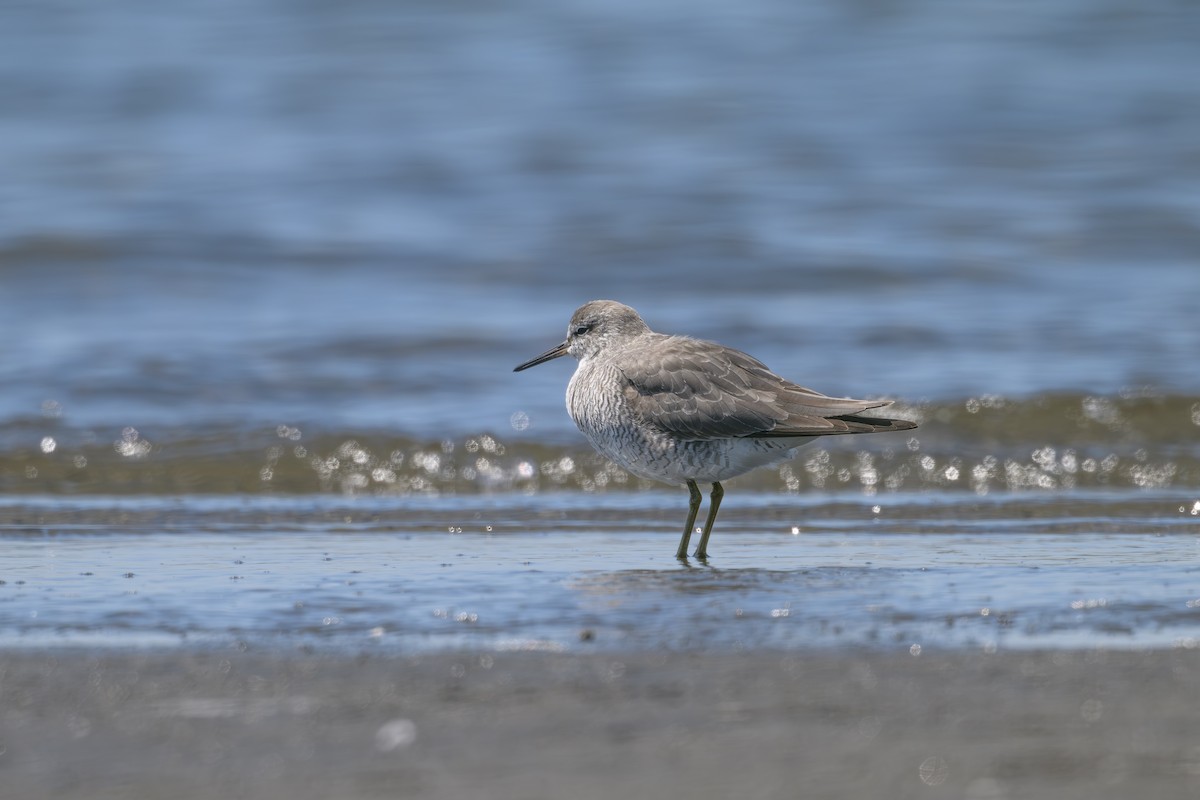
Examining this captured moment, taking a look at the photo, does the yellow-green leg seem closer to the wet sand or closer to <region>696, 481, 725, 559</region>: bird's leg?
<region>696, 481, 725, 559</region>: bird's leg

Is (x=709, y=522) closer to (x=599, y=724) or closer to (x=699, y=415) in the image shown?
(x=699, y=415)

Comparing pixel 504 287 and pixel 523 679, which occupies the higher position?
pixel 504 287

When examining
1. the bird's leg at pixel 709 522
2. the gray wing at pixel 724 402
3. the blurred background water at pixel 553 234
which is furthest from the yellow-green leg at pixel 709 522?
the blurred background water at pixel 553 234

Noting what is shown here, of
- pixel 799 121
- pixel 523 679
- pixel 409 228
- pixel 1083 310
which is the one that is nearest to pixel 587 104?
pixel 799 121

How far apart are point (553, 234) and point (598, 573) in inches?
293

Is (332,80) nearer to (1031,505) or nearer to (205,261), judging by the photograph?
(205,261)

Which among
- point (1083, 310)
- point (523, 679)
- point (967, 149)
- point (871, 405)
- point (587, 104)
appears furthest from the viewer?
point (587, 104)

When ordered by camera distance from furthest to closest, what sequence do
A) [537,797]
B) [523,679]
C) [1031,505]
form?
[1031,505] → [523,679] → [537,797]

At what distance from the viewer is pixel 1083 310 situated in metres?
11.1

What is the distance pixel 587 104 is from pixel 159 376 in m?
7.06

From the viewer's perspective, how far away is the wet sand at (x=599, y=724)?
122 inches

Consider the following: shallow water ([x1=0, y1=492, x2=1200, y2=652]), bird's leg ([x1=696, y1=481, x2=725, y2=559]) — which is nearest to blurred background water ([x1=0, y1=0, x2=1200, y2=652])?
shallow water ([x1=0, y1=492, x2=1200, y2=652])

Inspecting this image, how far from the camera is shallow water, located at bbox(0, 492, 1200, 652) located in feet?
14.6

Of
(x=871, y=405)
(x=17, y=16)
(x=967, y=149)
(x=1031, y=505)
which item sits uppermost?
(x=17, y=16)
